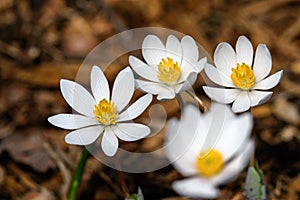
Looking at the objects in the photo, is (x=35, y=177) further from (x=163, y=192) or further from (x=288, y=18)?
(x=288, y=18)

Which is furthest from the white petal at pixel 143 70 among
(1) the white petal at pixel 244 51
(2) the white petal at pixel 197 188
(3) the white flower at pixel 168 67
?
(2) the white petal at pixel 197 188

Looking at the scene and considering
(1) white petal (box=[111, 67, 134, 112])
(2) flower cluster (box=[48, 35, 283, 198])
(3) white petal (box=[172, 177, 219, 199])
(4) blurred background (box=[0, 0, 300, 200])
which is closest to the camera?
(3) white petal (box=[172, 177, 219, 199])

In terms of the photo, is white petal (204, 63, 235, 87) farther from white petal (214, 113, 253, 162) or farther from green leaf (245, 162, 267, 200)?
green leaf (245, 162, 267, 200)

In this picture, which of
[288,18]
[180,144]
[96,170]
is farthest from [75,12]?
[180,144]

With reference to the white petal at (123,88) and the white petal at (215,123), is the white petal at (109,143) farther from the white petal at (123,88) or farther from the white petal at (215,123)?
the white petal at (215,123)

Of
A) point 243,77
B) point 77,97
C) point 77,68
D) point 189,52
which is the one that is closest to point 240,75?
point 243,77

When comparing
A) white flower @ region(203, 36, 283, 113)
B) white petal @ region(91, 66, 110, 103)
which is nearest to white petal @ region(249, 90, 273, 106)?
white flower @ region(203, 36, 283, 113)
